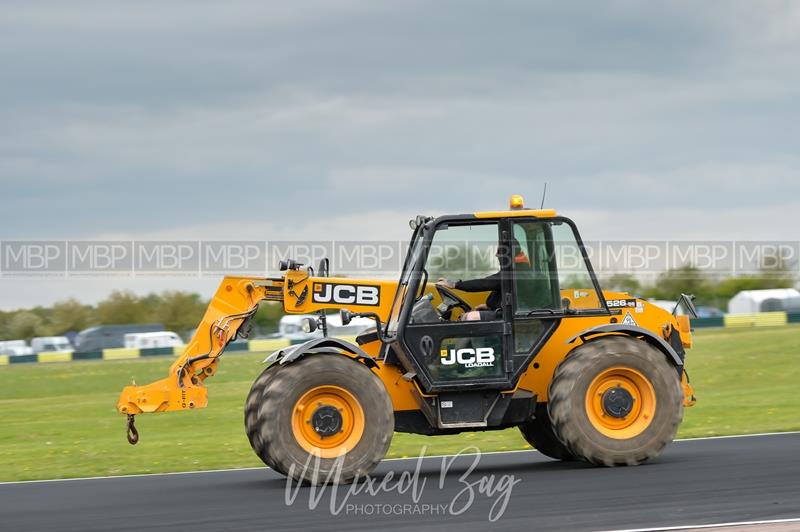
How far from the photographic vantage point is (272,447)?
10914 mm

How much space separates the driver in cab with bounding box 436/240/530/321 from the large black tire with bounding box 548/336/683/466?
93 centimetres

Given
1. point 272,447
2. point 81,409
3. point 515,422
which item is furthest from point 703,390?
point 272,447

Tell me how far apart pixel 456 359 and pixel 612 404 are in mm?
1708

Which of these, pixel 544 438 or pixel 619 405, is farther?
pixel 544 438

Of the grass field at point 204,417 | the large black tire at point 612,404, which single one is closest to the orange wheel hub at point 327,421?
the large black tire at point 612,404

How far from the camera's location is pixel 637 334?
1184 cm

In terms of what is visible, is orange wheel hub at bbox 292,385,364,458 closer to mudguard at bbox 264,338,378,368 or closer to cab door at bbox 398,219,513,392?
mudguard at bbox 264,338,378,368

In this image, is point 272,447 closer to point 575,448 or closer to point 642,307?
point 575,448

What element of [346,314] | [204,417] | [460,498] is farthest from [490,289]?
[204,417]

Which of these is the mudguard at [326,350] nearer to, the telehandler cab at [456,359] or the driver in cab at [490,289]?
the telehandler cab at [456,359]

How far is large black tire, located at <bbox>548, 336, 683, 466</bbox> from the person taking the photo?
37.2ft

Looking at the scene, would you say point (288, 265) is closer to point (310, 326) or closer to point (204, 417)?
point (310, 326)

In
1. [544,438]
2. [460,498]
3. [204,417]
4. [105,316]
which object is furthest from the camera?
[105,316]

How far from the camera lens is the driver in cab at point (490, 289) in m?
11.6
